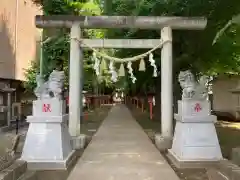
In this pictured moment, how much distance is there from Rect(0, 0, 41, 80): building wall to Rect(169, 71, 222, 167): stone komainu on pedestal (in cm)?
1399

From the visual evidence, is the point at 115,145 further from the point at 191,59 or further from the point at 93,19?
the point at 191,59

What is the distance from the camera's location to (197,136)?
8.69 metres

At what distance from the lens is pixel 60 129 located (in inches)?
333

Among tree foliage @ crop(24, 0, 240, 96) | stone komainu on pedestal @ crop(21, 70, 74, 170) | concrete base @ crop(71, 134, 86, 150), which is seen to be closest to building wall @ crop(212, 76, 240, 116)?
tree foliage @ crop(24, 0, 240, 96)

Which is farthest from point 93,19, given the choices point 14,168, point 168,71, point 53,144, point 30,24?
point 30,24

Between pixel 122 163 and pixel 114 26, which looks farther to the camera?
pixel 114 26

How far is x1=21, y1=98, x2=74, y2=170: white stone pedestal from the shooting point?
8219 mm

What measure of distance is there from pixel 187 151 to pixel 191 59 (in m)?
8.89

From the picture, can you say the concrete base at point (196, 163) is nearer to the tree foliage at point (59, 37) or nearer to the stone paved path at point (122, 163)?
the stone paved path at point (122, 163)

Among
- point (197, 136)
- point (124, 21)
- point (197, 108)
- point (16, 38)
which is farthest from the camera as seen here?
point (16, 38)

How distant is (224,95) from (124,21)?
1657 centimetres

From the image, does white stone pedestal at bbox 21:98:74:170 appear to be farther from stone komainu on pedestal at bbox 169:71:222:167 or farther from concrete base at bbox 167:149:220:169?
stone komainu on pedestal at bbox 169:71:222:167

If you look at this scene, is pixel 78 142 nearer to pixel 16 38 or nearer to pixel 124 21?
pixel 124 21

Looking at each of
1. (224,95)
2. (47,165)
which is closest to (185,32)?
(47,165)
